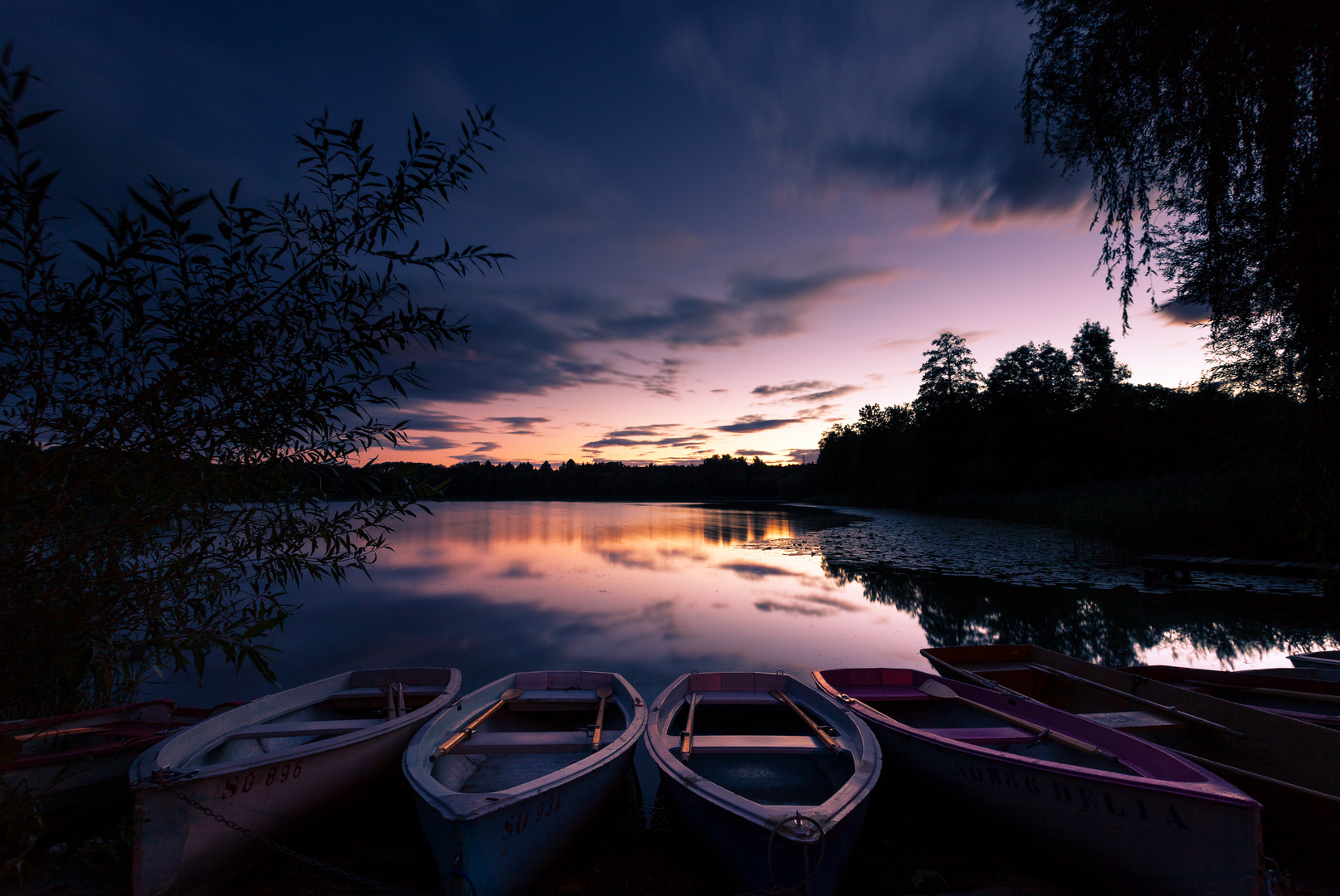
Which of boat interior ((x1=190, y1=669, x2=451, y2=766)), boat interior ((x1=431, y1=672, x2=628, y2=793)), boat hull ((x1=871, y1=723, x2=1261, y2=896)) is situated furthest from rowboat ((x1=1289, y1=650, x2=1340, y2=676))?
boat interior ((x1=190, y1=669, x2=451, y2=766))

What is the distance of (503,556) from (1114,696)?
20456 millimetres

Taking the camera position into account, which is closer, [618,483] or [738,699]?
[738,699]

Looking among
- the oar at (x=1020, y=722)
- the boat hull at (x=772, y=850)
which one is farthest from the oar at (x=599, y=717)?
the oar at (x=1020, y=722)

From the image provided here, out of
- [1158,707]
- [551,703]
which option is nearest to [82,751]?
[551,703]

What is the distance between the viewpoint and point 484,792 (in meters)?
3.76

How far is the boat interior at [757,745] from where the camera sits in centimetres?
391

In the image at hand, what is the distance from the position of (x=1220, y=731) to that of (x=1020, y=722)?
1.34 meters

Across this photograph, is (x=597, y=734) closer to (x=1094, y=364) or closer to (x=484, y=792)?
(x=484, y=792)

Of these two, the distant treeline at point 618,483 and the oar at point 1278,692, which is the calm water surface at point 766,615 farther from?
the distant treeline at point 618,483

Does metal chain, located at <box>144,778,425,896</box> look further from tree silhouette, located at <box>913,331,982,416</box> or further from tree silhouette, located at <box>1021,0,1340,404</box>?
tree silhouette, located at <box>913,331,982,416</box>

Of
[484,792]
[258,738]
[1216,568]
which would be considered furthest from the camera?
[1216,568]

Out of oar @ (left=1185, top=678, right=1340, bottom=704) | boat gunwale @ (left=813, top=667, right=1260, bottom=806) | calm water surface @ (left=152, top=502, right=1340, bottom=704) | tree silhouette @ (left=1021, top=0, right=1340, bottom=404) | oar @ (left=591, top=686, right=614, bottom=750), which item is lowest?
calm water surface @ (left=152, top=502, right=1340, bottom=704)

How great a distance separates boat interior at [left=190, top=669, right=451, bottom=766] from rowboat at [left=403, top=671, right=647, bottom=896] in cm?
73

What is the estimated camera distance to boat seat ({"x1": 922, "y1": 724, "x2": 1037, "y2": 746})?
3.88 meters
